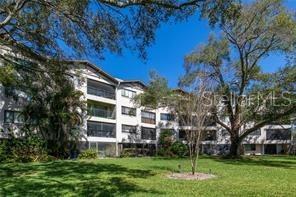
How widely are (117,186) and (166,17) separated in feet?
20.5

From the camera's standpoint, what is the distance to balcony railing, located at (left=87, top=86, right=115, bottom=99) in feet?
164

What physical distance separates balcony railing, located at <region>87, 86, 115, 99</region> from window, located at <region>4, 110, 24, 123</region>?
1324 cm

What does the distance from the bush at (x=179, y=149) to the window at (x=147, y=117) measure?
8623 millimetres

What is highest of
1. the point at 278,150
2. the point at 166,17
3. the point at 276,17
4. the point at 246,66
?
the point at 276,17

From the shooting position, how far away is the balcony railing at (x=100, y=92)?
164ft

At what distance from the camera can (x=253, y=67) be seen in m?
37.6

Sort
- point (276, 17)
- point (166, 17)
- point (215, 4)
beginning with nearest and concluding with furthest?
point (215, 4)
point (166, 17)
point (276, 17)

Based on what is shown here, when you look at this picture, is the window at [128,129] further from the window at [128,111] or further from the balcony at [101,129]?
the balcony at [101,129]

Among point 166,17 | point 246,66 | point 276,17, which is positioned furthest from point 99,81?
point 166,17

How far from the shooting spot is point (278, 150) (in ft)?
250

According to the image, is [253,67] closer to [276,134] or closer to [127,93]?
[127,93]

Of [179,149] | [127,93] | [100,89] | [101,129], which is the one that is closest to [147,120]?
[127,93]

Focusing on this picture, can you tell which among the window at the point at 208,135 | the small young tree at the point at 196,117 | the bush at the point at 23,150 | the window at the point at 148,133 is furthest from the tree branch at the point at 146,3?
the window at the point at 148,133

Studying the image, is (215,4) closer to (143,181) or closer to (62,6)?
(62,6)
